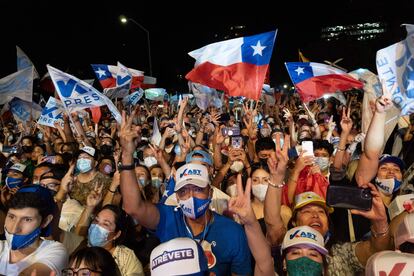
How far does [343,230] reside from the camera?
393cm

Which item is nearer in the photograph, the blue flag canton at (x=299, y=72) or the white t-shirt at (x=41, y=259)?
the white t-shirt at (x=41, y=259)

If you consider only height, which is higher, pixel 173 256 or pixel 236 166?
pixel 236 166

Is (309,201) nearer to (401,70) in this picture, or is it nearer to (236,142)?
(401,70)

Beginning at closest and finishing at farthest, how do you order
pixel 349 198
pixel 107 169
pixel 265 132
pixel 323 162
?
pixel 349 198 < pixel 323 162 < pixel 107 169 < pixel 265 132

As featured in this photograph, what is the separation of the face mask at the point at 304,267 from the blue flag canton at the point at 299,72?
5846 mm

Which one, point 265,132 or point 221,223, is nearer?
point 221,223

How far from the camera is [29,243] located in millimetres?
2936

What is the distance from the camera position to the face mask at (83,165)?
5.64 meters

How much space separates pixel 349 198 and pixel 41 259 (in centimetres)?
210

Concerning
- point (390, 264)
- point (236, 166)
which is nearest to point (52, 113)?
point (236, 166)

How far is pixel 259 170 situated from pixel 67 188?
2109 millimetres

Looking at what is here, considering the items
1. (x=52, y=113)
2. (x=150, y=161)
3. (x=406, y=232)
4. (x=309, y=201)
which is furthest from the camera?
(x=52, y=113)

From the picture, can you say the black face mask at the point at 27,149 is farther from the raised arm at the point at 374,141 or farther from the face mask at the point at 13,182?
the raised arm at the point at 374,141

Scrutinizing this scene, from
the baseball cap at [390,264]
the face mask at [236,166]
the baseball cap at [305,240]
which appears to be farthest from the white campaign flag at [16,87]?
the baseball cap at [390,264]
